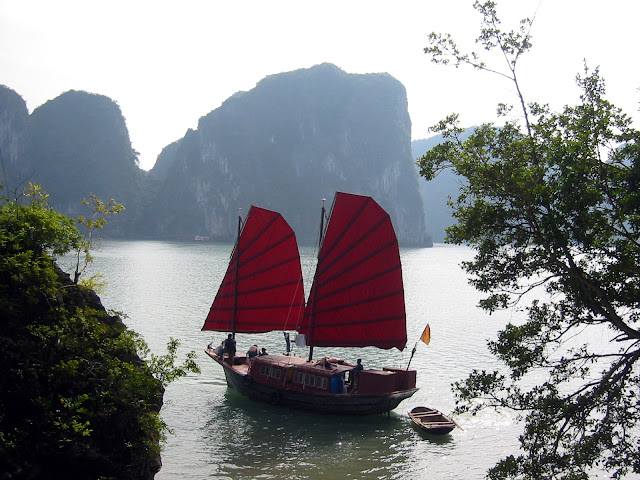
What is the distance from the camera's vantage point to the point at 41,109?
164125 mm

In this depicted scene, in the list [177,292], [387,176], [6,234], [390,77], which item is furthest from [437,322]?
[390,77]

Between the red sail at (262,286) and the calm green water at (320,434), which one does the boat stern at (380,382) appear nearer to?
the calm green water at (320,434)

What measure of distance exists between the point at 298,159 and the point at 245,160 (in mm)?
16431

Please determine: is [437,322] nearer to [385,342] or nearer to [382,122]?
[385,342]

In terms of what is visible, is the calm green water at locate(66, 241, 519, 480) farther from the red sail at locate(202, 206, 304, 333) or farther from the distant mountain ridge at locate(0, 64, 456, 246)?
the distant mountain ridge at locate(0, 64, 456, 246)

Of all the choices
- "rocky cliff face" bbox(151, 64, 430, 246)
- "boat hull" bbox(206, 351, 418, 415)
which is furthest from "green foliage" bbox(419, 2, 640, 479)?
"rocky cliff face" bbox(151, 64, 430, 246)

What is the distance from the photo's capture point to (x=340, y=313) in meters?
17.3

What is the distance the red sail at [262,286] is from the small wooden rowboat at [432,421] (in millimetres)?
5690

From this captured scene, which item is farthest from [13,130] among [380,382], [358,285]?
[380,382]

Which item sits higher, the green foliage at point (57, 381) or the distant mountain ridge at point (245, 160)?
the distant mountain ridge at point (245, 160)

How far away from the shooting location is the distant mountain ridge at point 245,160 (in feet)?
520

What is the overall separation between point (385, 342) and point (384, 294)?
1.56 m

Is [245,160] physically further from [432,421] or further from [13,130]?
[432,421]

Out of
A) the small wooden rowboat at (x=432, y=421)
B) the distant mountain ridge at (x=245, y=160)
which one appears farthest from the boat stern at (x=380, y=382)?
the distant mountain ridge at (x=245, y=160)
